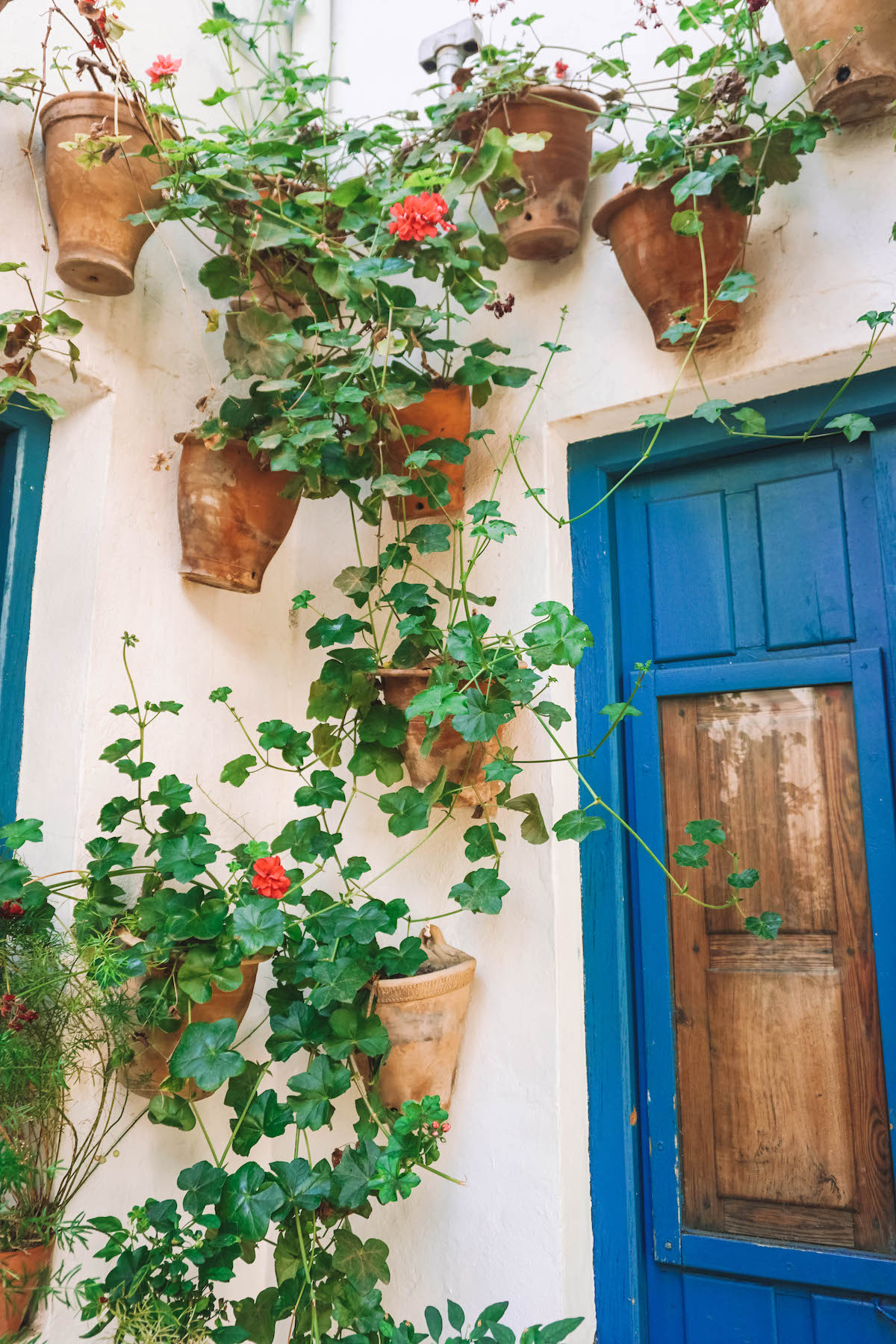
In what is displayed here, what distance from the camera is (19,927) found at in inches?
64.0

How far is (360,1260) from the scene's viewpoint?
1.62 m

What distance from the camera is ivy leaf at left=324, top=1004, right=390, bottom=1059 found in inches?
65.1

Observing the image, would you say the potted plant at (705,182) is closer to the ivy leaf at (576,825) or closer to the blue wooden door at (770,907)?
the blue wooden door at (770,907)

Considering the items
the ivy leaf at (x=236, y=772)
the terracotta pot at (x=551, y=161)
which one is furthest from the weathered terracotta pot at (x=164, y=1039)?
the terracotta pot at (x=551, y=161)

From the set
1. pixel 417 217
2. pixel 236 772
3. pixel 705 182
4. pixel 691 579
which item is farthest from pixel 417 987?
pixel 705 182

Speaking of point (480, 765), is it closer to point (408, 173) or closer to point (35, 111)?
point (408, 173)

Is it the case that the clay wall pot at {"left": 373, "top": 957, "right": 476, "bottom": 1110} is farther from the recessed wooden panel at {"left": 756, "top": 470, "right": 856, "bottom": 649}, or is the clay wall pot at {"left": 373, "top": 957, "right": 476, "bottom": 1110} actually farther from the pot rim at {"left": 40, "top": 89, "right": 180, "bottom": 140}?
the pot rim at {"left": 40, "top": 89, "right": 180, "bottom": 140}

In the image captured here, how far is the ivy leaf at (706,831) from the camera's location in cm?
173

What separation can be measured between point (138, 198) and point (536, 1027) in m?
1.79

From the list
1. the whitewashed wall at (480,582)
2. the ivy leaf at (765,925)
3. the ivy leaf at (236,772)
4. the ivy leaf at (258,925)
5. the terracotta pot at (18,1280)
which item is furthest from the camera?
the ivy leaf at (236,772)

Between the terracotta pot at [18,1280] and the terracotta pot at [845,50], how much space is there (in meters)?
2.34

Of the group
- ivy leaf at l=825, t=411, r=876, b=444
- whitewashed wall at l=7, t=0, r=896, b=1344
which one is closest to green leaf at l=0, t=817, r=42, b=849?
whitewashed wall at l=7, t=0, r=896, b=1344

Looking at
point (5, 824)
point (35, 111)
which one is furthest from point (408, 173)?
point (5, 824)

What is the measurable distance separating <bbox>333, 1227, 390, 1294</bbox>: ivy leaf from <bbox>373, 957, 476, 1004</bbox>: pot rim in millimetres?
388
